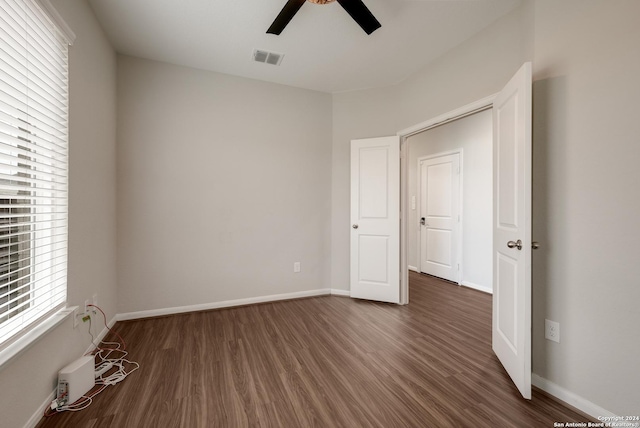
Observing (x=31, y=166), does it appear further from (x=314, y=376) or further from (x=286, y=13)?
(x=314, y=376)

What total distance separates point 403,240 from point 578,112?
80.0 inches

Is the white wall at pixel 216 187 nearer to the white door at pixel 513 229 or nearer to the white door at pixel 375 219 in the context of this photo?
the white door at pixel 375 219

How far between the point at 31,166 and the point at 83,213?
1.93 feet

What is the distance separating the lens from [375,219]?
3.47 m

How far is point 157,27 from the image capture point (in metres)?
2.41

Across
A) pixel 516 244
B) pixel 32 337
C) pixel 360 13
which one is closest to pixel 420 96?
pixel 360 13

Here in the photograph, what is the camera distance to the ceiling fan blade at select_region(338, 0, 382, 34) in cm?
181

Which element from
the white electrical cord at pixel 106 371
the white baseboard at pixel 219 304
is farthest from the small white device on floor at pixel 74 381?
the white baseboard at pixel 219 304

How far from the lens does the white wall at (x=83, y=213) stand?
1.39 m

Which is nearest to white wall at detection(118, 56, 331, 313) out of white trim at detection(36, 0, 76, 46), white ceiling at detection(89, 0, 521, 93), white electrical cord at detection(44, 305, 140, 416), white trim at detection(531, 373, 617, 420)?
white ceiling at detection(89, 0, 521, 93)

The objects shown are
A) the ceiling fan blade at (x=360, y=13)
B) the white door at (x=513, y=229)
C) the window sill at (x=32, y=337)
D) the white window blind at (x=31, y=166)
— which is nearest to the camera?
the window sill at (x=32, y=337)

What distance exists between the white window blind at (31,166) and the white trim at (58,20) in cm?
3

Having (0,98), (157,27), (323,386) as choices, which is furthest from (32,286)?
(157,27)

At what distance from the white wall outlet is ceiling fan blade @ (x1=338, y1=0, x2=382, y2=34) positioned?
93.5 inches
